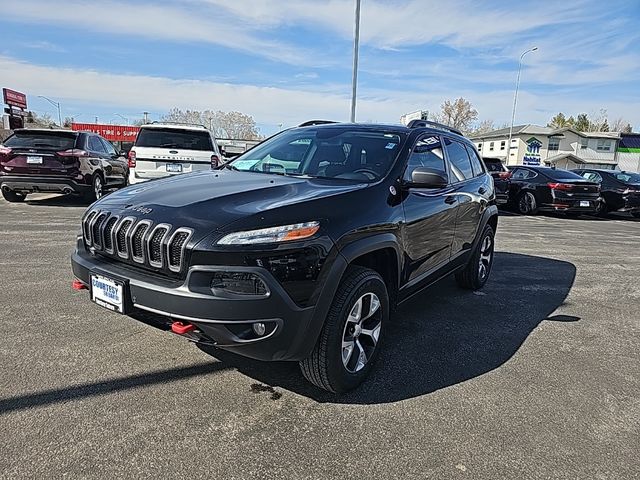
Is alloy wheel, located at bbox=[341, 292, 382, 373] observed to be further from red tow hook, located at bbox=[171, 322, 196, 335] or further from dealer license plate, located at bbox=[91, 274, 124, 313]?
dealer license plate, located at bbox=[91, 274, 124, 313]

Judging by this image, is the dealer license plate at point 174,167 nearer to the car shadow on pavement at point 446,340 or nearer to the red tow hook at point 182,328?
the car shadow on pavement at point 446,340

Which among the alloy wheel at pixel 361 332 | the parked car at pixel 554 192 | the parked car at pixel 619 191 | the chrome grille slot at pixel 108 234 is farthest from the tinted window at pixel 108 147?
the parked car at pixel 619 191

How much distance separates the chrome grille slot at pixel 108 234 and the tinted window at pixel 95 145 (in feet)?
30.4

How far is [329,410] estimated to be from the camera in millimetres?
2766

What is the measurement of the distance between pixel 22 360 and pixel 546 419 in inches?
132

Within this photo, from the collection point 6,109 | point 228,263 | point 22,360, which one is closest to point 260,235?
point 228,263

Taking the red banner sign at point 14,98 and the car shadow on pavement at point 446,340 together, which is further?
the red banner sign at point 14,98

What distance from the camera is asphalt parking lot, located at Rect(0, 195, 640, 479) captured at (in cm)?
230

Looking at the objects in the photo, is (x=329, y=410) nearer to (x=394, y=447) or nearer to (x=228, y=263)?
(x=394, y=447)

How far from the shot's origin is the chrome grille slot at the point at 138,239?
261 cm

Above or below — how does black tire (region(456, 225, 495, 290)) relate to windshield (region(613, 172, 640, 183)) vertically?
below

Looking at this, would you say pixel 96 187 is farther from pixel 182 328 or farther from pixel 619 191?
pixel 619 191

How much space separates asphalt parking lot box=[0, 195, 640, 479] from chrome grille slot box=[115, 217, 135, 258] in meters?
0.84

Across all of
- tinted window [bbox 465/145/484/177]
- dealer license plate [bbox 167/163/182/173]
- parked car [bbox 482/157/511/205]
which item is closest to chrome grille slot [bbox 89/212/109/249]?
tinted window [bbox 465/145/484/177]
